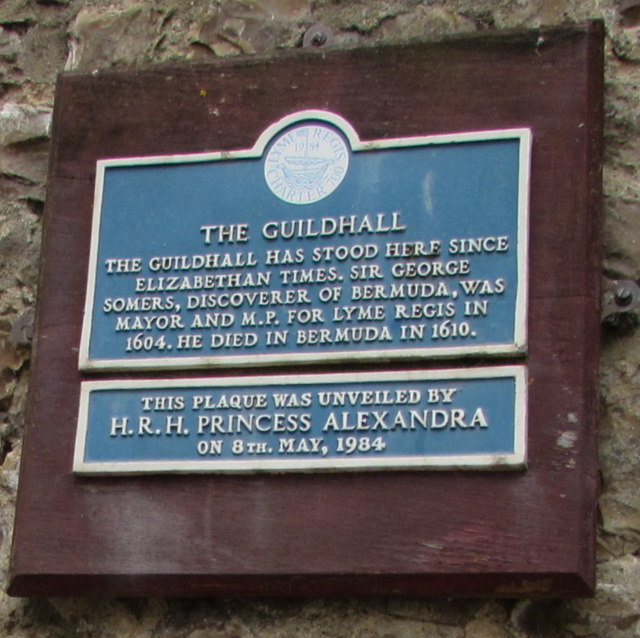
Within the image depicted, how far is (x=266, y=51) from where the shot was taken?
4332 mm

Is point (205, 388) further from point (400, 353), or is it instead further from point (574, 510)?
point (574, 510)

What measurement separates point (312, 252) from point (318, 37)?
0.60 m

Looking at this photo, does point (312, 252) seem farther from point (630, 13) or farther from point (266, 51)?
point (630, 13)

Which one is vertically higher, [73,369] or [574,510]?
[73,369]

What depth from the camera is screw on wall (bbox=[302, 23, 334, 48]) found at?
4.30 m

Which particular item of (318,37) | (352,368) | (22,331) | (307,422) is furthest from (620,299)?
(22,331)

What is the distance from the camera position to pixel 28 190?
14.6ft

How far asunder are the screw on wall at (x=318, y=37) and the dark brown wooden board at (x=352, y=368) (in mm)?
125

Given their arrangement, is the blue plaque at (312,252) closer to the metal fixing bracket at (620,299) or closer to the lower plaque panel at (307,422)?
the lower plaque panel at (307,422)

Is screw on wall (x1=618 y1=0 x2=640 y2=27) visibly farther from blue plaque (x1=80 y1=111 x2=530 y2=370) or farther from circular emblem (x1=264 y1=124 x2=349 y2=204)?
circular emblem (x1=264 y1=124 x2=349 y2=204)

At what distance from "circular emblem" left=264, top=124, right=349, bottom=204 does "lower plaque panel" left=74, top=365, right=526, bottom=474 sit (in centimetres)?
43

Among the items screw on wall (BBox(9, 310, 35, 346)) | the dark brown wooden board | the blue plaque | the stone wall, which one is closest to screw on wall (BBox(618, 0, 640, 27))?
the stone wall

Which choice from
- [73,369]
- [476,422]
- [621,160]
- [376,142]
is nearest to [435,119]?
[376,142]

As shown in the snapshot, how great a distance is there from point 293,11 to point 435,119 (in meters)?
0.56
